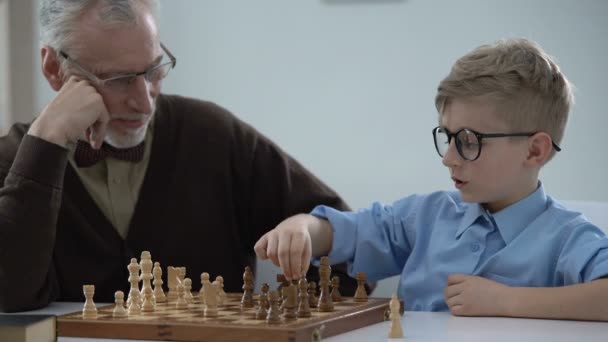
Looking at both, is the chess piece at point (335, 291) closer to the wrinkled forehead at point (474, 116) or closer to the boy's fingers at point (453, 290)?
the boy's fingers at point (453, 290)

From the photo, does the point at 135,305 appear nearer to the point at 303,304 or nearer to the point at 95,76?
the point at 303,304

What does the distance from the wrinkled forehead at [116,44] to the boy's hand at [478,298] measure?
982 mm

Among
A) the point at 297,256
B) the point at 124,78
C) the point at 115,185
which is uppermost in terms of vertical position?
the point at 124,78

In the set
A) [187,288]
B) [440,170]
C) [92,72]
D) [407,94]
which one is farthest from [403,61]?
[187,288]

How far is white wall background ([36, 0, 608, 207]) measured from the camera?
339 centimetres

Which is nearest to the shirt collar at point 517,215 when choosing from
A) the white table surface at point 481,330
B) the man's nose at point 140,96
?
the white table surface at point 481,330

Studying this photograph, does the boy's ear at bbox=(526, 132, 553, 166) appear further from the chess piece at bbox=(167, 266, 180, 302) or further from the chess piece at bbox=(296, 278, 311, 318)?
the chess piece at bbox=(167, 266, 180, 302)

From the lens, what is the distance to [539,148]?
207 centimetres

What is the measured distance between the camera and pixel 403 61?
11.8 ft

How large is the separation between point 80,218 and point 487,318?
3.43 ft

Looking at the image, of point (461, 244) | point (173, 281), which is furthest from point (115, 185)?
point (461, 244)

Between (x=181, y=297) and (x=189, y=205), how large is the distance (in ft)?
1.85

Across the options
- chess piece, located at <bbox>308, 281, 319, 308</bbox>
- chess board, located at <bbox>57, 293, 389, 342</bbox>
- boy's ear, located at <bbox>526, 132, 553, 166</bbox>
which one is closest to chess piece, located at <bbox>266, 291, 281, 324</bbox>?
chess board, located at <bbox>57, 293, 389, 342</bbox>

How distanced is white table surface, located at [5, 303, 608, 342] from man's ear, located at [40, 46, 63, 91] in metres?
1.05
